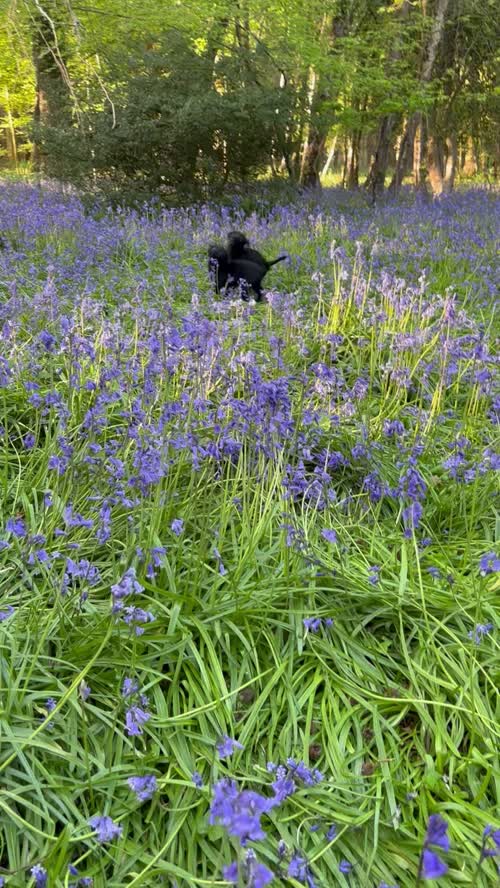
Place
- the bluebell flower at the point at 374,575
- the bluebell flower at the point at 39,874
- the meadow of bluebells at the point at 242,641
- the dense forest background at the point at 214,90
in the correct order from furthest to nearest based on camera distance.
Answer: the dense forest background at the point at 214,90, the bluebell flower at the point at 374,575, the meadow of bluebells at the point at 242,641, the bluebell flower at the point at 39,874

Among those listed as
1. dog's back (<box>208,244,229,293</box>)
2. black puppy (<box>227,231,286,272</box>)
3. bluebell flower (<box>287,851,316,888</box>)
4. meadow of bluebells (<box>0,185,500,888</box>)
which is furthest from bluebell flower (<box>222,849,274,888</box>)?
black puppy (<box>227,231,286,272</box>)

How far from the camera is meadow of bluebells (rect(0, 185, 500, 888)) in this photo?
69.7 inches

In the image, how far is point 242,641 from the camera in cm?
233

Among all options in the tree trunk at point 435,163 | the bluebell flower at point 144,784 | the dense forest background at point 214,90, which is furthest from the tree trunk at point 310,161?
the bluebell flower at point 144,784

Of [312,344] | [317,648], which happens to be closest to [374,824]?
[317,648]

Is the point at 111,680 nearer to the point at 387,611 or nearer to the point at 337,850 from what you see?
the point at 337,850

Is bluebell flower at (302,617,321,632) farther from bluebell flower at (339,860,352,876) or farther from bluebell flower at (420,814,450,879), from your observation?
bluebell flower at (420,814,450,879)

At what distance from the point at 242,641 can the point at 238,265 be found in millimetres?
3904

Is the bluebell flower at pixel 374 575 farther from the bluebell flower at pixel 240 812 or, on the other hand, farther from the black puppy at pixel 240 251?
the black puppy at pixel 240 251

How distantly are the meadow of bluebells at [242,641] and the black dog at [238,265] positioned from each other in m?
1.81

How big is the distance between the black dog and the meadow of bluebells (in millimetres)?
1808

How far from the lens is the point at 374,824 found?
5.97ft

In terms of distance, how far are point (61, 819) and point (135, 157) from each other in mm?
11542

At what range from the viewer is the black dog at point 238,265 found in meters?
5.55
